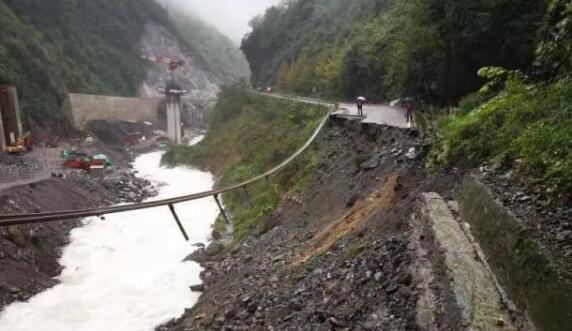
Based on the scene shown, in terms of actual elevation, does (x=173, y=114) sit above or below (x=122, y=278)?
above

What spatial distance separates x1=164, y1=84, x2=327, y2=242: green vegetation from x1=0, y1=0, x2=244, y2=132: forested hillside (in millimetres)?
16741

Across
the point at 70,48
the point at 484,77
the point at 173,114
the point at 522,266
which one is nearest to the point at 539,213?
the point at 522,266

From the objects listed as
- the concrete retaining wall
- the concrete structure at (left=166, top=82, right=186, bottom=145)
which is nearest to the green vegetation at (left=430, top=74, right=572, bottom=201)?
the concrete retaining wall

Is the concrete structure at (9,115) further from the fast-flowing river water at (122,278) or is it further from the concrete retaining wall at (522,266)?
the concrete retaining wall at (522,266)

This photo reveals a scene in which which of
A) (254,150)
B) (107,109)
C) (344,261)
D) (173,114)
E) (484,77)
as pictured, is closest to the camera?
(344,261)

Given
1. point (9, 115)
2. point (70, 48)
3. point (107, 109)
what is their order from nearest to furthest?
point (9, 115)
point (107, 109)
point (70, 48)

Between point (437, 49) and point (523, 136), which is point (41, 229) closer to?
point (437, 49)

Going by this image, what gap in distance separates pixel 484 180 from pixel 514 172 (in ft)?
1.35

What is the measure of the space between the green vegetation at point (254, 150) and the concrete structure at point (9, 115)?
14729 mm

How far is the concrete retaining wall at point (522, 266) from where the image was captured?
3.65 meters

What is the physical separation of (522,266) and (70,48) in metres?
88.5

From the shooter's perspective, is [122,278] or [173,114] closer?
[122,278]

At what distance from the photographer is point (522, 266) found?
4.29 metres

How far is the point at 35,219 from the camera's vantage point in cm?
504
